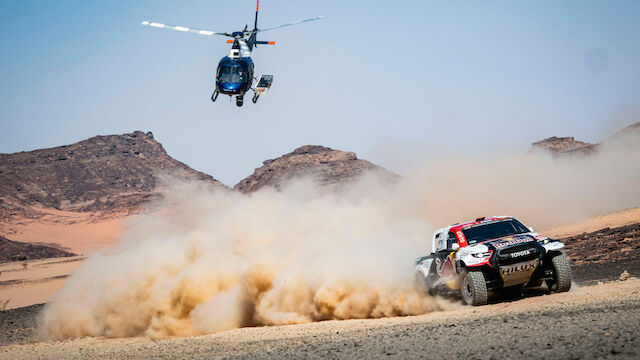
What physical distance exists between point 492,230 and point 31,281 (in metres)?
39.9

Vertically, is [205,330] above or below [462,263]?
below

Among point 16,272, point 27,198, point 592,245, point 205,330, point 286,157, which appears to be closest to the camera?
point 205,330

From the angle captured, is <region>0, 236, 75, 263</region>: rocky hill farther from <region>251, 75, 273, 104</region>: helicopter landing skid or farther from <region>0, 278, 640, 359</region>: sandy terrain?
<region>0, 278, 640, 359</region>: sandy terrain

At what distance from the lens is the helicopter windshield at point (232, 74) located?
76.1 feet

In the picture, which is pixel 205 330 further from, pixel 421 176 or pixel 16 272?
pixel 16 272

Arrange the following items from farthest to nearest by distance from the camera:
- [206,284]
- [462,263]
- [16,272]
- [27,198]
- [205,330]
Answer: [27,198]
[16,272]
[206,284]
[205,330]
[462,263]

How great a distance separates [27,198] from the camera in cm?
10300

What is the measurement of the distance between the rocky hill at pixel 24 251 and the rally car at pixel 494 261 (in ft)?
210

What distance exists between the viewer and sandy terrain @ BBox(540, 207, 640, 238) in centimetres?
3438

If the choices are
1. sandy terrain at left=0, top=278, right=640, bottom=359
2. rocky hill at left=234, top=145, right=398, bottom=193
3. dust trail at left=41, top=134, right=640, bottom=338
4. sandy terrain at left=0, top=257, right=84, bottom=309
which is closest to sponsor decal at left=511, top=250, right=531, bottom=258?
sandy terrain at left=0, top=278, right=640, bottom=359

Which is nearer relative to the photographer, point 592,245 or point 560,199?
point 592,245

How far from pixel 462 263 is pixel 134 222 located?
43.0ft

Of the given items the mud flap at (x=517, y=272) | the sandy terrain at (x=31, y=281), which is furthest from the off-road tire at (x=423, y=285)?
the sandy terrain at (x=31, y=281)

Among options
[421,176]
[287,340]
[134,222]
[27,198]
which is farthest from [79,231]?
[287,340]
